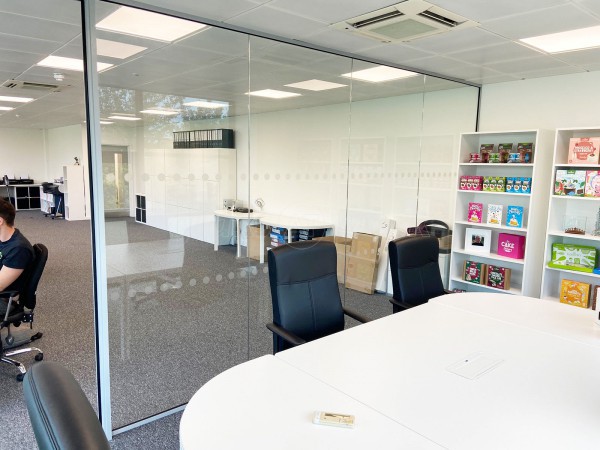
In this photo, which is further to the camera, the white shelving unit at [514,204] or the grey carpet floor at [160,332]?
the white shelving unit at [514,204]

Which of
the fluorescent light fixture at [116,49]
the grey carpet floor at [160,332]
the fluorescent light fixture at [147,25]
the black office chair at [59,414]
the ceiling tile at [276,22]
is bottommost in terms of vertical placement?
the grey carpet floor at [160,332]

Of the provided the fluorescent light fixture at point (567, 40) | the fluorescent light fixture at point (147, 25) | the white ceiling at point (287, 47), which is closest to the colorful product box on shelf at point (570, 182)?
the white ceiling at point (287, 47)

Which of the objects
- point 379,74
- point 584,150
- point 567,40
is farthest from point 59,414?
point 584,150

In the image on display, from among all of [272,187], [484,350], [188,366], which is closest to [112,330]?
[188,366]

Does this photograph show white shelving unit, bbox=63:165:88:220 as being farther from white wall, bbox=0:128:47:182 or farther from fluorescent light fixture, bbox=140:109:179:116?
fluorescent light fixture, bbox=140:109:179:116

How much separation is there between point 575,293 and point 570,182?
3.45ft

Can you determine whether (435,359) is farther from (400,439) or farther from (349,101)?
(349,101)

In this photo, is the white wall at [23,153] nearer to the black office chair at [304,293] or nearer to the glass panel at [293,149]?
the glass panel at [293,149]

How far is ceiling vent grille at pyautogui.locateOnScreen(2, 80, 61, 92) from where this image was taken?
212 inches

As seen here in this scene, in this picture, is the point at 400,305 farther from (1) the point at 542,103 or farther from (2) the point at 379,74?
(1) the point at 542,103

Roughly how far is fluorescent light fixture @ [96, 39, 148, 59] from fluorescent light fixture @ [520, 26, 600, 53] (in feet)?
9.29

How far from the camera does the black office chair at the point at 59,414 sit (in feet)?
2.15

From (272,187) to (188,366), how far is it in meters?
1.57

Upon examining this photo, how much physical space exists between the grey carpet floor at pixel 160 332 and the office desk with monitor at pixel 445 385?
1.42 m
